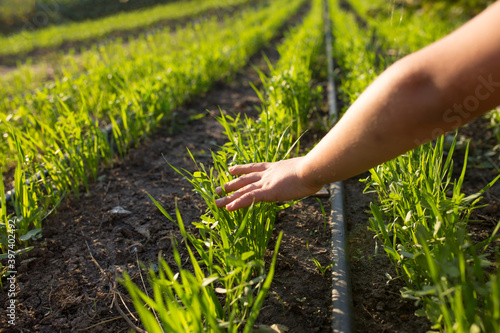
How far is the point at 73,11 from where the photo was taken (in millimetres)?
18406

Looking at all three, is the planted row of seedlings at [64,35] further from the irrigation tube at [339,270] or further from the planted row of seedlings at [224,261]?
the irrigation tube at [339,270]

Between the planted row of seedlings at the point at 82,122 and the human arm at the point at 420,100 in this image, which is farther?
the planted row of seedlings at the point at 82,122

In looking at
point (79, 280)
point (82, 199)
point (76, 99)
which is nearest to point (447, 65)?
point (79, 280)

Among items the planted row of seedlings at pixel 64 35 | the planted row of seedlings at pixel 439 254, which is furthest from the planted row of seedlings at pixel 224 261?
the planted row of seedlings at pixel 64 35

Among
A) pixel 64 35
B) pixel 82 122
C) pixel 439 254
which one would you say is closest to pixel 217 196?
pixel 439 254

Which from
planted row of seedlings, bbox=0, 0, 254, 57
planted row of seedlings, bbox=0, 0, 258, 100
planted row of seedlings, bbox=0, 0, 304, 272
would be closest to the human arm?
planted row of seedlings, bbox=0, 0, 304, 272

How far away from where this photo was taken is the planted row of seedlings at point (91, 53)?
16.9ft

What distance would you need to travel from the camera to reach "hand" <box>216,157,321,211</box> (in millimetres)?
1249

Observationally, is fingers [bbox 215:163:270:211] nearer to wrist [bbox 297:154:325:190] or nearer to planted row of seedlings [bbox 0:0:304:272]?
wrist [bbox 297:154:325:190]

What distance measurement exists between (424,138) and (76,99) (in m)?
3.09

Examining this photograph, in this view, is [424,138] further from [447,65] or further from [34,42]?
[34,42]

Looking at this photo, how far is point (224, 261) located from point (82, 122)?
1629 mm

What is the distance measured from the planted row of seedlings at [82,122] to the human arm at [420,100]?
138cm

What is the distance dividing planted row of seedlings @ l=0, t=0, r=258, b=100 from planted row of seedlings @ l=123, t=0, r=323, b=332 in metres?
2.03
